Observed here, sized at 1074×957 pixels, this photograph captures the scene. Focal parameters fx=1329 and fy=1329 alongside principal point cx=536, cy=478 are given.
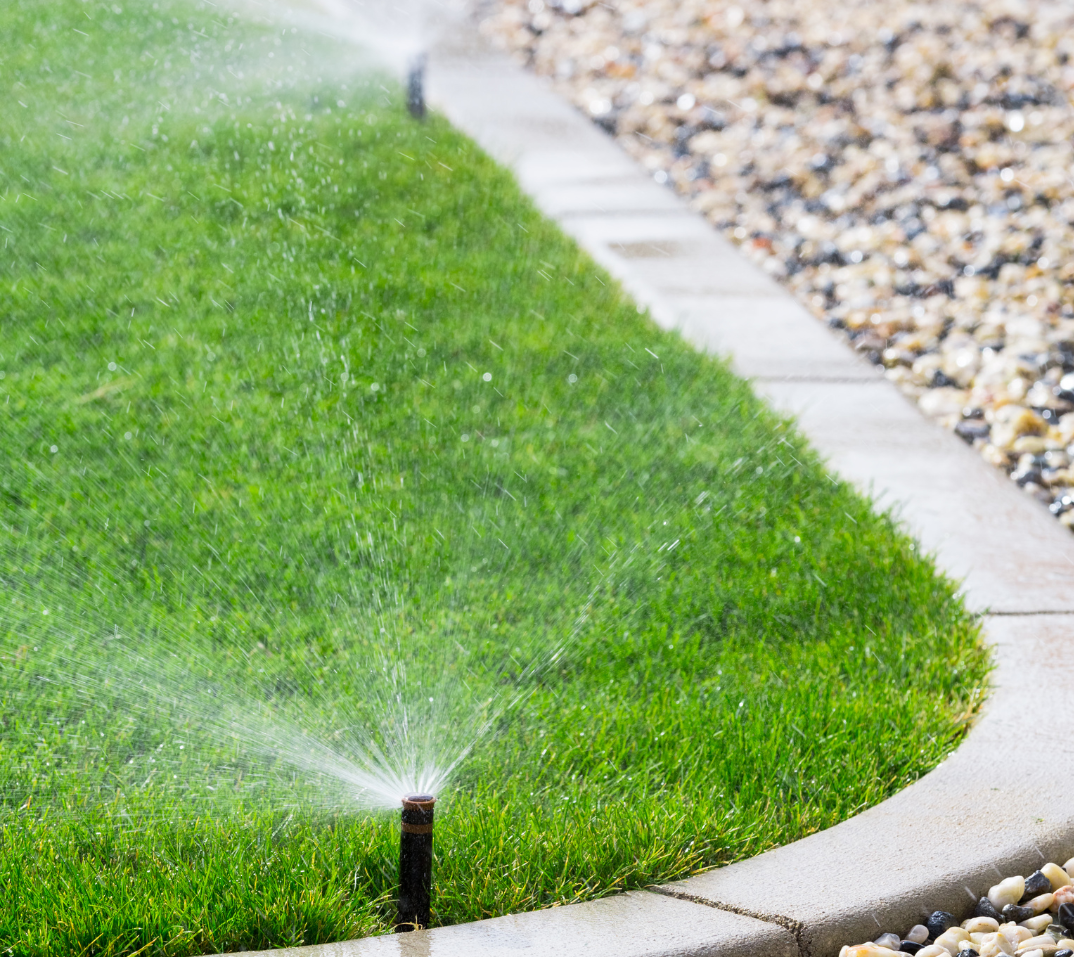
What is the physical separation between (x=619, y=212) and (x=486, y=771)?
3680mm

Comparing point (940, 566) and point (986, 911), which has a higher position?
point (940, 566)

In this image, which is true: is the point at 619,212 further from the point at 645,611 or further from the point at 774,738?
the point at 774,738

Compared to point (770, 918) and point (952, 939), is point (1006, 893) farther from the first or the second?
point (770, 918)

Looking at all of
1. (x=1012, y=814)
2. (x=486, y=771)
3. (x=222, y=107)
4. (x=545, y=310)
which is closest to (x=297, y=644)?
(x=486, y=771)

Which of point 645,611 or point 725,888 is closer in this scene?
point 725,888

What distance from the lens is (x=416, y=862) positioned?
80.5 inches

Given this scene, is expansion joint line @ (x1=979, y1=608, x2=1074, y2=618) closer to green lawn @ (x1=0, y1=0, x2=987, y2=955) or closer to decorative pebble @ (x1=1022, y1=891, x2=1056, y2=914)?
green lawn @ (x1=0, y1=0, x2=987, y2=955)

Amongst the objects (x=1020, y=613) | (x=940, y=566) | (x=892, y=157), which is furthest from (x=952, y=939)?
(x=892, y=157)

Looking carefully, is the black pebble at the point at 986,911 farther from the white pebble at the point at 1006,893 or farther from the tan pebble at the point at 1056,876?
the tan pebble at the point at 1056,876

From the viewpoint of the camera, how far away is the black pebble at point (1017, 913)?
7.30ft

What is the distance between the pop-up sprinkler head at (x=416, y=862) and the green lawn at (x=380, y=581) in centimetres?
7

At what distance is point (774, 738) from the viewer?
102 inches

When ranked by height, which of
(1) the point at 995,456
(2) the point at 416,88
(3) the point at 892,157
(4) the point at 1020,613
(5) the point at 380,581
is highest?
(2) the point at 416,88

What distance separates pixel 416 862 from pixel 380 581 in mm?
1232
